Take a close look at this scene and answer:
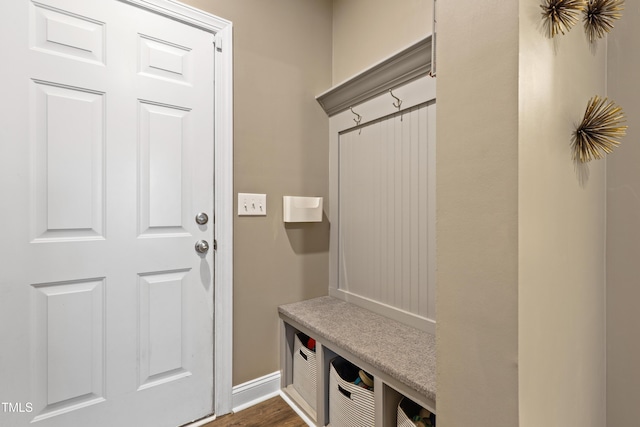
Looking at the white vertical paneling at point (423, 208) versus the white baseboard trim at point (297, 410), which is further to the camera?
the white baseboard trim at point (297, 410)

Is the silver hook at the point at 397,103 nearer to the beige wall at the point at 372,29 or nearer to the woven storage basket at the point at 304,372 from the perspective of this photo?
the beige wall at the point at 372,29

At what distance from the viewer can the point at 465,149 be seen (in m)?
0.65

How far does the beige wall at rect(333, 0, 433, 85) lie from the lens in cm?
149

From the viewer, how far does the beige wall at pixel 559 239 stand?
1.94ft

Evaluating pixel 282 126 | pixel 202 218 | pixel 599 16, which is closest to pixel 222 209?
pixel 202 218

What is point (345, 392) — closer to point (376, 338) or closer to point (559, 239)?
point (376, 338)

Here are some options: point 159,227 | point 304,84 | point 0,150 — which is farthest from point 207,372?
point 304,84

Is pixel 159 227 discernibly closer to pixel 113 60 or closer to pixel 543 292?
pixel 113 60

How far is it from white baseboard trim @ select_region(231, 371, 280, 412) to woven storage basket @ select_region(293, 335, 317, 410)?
0.12 metres

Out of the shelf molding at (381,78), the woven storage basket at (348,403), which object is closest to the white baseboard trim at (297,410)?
the woven storage basket at (348,403)

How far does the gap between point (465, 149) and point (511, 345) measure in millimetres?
396

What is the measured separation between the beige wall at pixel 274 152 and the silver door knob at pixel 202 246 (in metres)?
0.16

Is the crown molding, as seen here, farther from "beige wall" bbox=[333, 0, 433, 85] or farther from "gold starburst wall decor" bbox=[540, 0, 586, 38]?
"gold starburst wall decor" bbox=[540, 0, 586, 38]

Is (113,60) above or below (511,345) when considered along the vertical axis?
above
